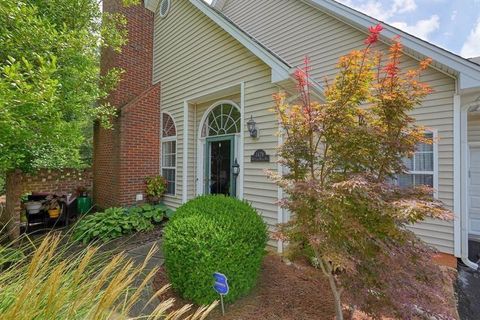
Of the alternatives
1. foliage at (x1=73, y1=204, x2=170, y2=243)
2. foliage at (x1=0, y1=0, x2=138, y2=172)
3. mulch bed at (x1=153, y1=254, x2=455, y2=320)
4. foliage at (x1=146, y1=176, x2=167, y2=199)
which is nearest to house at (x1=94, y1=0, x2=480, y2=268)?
foliage at (x1=146, y1=176, x2=167, y2=199)

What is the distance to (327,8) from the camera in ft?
20.7

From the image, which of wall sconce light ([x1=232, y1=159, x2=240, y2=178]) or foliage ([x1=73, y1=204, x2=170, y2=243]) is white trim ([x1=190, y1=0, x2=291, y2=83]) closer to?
wall sconce light ([x1=232, y1=159, x2=240, y2=178])

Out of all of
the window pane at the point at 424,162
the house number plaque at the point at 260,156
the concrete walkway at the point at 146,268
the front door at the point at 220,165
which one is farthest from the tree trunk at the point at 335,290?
the front door at the point at 220,165

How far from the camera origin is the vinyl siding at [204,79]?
5.15m

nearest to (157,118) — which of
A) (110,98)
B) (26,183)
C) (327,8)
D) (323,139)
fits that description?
(110,98)

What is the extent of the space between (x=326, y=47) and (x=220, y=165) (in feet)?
13.3

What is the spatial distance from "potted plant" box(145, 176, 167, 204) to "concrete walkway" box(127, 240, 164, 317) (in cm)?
255

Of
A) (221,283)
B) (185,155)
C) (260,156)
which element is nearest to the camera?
(221,283)

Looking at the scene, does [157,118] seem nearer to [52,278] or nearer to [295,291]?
[295,291]

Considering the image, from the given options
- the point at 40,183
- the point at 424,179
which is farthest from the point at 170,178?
the point at 424,179

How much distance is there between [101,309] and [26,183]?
8045mm

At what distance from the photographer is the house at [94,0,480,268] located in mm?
4645

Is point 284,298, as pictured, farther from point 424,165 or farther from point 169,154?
point 169,154

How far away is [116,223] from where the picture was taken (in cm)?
612
